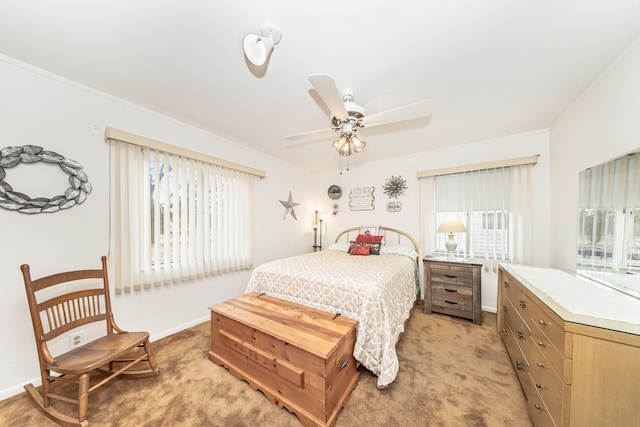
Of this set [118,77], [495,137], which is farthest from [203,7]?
[495,137]

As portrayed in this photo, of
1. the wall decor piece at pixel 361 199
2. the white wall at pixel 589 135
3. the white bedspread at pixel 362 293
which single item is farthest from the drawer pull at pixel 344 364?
the wall decor piece at pixel 361 199

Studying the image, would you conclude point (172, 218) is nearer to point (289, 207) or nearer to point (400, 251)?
point (289, 207)

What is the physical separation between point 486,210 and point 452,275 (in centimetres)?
111

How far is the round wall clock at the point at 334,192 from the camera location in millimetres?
4535

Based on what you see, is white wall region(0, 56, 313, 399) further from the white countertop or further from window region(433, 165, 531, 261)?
window region(433, 165, 531, 261)

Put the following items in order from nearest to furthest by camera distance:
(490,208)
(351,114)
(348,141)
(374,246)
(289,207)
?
(351,114) < (348,141) < (490,208) < (374,246) < (289,207)

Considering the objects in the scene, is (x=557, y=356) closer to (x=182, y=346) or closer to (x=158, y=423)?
(x=158, y=423)

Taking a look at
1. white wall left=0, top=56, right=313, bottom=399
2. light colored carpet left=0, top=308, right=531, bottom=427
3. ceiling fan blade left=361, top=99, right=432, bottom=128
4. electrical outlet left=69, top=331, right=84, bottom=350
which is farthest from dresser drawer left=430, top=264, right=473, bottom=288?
electrical outlet left=69, top=331, right=84, bottom=350

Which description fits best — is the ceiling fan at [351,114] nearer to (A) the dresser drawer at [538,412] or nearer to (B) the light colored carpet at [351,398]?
(A) the dresser drawer at [538,412]

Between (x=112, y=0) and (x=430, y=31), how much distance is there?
1.83m

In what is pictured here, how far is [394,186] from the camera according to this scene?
12.9ft

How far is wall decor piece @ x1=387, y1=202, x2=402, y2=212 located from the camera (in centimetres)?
388

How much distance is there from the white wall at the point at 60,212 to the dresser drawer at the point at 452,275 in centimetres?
315

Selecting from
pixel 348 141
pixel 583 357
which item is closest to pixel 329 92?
pixel 348 141
